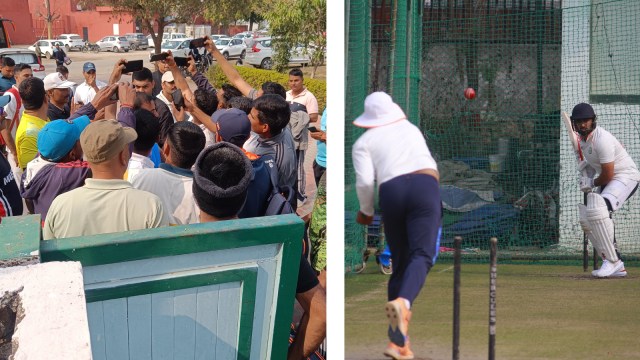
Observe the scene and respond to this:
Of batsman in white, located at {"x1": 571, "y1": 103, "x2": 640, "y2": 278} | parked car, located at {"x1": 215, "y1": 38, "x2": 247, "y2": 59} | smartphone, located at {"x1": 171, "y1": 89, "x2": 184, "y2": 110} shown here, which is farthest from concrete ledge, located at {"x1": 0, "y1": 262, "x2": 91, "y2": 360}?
parked car, located at {"x1": 215, "y1": 38, "x2": 247, "y2": 59}

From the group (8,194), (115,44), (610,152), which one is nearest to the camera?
(610,152)

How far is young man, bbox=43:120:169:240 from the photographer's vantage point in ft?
11.7

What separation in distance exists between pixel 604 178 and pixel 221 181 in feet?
5.04

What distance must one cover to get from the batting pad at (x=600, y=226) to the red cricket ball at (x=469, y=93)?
53 cm

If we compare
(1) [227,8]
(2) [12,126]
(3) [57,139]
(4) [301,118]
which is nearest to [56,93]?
(2) [12,126]

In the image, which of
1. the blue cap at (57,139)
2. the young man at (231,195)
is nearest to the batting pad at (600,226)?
the young man at (231,195)

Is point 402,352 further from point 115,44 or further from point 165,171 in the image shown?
point 115,44

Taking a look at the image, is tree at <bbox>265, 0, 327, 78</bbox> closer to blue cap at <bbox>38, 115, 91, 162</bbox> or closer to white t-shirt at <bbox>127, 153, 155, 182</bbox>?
white t-shirt at <bbox>127, 153, 155, 182</bbox>

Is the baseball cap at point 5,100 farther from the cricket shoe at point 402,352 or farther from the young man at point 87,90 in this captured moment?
the cricket shoe at point 402,352

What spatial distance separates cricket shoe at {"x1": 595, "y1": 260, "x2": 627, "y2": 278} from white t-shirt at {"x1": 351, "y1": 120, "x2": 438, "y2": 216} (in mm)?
689

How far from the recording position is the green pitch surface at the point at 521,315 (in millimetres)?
2822

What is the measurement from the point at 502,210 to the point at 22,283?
5.33ft

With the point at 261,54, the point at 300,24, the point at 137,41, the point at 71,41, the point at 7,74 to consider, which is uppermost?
the point at 71,41

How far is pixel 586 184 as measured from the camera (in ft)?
9.40
